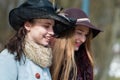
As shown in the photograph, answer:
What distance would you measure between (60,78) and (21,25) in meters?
0.69

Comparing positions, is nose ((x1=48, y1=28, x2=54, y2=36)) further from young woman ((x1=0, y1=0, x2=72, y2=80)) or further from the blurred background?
the blurred background

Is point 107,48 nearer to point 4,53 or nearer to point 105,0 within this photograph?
point 105,0

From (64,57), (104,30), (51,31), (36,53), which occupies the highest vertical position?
(51,31)

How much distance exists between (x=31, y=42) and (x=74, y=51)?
72cm

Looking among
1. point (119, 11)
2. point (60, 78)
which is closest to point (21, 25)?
point (60, 78)

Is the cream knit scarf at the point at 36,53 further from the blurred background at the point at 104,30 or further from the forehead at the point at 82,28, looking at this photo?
the blurred background at the point at 104,30

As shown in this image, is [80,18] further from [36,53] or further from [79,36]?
[36,53]

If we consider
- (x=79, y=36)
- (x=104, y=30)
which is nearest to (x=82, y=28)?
(x=79, y=36)

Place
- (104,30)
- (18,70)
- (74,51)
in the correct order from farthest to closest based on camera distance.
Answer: (104,30)
(74,51)
(18,70)

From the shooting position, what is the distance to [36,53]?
465 cm

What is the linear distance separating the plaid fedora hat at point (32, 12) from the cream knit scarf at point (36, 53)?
184 millimetres

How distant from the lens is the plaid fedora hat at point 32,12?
15.3 ft

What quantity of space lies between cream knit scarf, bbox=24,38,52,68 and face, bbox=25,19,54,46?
0.12 feet

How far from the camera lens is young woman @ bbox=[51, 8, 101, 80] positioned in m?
5.11
